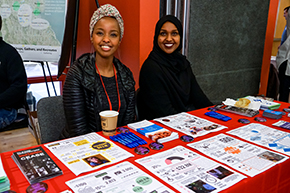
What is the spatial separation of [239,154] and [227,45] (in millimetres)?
2578

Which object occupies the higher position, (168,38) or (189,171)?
(168,38)

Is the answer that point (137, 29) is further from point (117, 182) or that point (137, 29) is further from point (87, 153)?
point (117, 182)

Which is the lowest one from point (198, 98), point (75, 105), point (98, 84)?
point (198, 98)

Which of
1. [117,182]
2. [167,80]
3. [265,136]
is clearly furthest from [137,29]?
[117,182]

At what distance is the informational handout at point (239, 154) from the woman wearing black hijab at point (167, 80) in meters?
0.75

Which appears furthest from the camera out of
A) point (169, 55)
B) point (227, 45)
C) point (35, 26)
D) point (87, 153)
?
point (227, 45)

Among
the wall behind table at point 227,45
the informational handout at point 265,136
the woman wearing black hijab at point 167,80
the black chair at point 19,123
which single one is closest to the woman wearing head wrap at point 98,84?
the woman wearing black hijab at point 167,80

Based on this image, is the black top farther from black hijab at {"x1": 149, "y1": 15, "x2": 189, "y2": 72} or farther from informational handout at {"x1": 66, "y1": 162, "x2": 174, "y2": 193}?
informational handout at {"x1": 66, "y1": 162, "x2": 174, "y2": 193}

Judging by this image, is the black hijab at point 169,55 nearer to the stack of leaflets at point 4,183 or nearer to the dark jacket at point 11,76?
the dark jacket at point 11,76

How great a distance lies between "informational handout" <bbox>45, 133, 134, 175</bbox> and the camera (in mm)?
880

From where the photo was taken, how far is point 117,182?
77 cm

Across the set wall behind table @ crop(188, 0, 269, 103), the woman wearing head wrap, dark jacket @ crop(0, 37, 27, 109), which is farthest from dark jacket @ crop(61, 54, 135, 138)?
wall behind table @ crop(188, 0, 269, 103)

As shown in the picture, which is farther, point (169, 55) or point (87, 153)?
point (169, 55)

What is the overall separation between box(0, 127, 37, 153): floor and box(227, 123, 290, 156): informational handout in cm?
170
